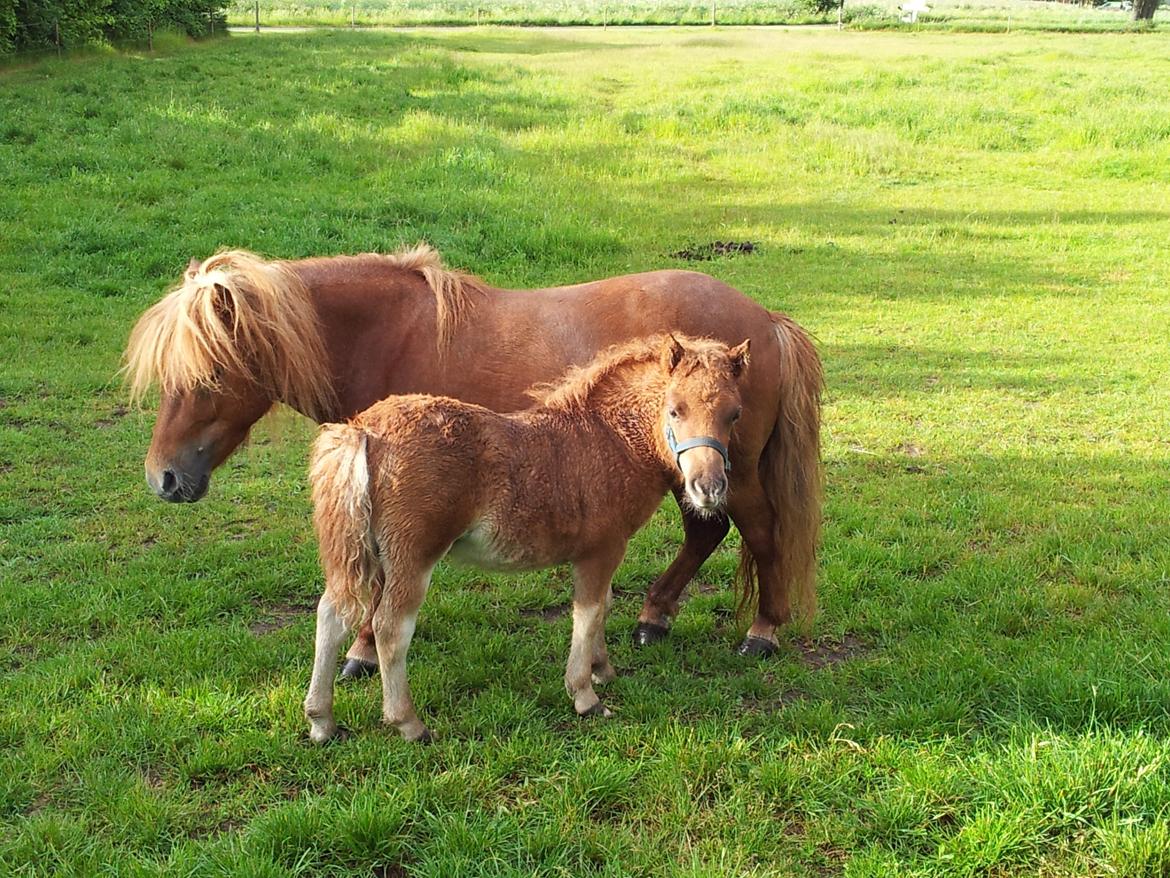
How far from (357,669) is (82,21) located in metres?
24.6

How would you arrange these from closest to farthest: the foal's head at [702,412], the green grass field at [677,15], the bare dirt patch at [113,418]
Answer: the foal's head at [702,412] < the bare dirt patch at [113,418] < the green grass field at [677,15]

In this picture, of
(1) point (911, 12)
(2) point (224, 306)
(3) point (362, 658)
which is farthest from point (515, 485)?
(1) point (911, 12)

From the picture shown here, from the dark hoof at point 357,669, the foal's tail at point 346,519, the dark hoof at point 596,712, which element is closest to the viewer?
the foal's tail at point 346,519

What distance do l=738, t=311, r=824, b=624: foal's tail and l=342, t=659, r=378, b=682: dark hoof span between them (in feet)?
6.62

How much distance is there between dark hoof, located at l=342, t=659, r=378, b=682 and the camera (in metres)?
4.49

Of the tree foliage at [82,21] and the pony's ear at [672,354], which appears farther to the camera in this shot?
the tree foliage at [82,21]

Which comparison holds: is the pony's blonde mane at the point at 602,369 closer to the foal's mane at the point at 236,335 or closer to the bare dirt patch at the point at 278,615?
the foal's mane at the point at 236,335

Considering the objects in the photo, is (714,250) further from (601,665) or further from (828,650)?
(601,665)

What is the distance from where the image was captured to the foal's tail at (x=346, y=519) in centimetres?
353

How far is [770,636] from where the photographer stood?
4.85 m

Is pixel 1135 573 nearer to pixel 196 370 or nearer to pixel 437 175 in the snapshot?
pixel 196 370

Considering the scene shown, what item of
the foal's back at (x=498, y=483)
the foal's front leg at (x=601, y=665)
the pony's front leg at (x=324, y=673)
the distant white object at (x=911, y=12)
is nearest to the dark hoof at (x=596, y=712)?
the foal's front leg at (x=601, y=665)

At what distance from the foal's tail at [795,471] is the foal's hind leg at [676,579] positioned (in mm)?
300

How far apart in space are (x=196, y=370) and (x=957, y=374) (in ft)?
24.5
